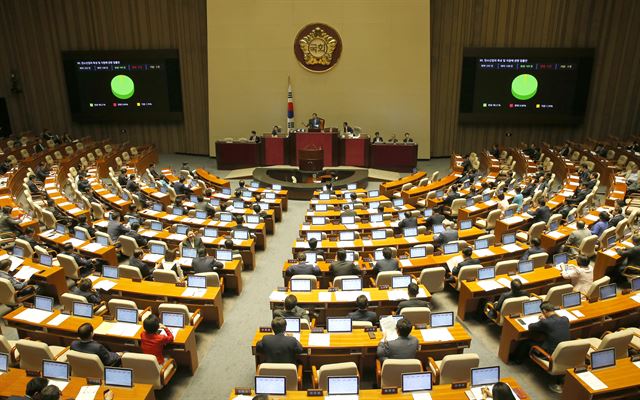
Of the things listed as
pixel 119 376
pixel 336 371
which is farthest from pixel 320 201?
pixel 119 376

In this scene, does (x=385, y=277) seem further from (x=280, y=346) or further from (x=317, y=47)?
(x=317, y=47)

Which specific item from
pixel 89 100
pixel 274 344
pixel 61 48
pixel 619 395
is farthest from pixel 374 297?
pixel 61 48

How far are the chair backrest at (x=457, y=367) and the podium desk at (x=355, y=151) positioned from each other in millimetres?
14349

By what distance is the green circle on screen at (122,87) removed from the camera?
21.9 meters

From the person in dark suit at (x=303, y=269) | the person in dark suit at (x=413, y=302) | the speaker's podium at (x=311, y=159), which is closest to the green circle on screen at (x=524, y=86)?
the speaker's podium at (x=311, y=159)

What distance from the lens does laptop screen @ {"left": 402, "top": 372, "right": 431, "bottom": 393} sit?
5.16 metres

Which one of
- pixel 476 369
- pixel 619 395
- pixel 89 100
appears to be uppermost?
pixel 89 100

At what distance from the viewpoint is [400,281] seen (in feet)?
25.2

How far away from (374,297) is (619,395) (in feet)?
10.9

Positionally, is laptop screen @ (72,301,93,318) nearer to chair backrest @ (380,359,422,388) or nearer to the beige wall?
chair backrest @ (380,359,422,388)

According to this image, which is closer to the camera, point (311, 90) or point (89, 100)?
point (311, 90)

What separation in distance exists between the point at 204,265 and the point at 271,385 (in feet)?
12.3

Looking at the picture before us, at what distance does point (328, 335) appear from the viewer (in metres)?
6.23

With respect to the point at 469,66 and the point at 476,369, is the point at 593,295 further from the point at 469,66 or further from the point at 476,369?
the point at 469,66
